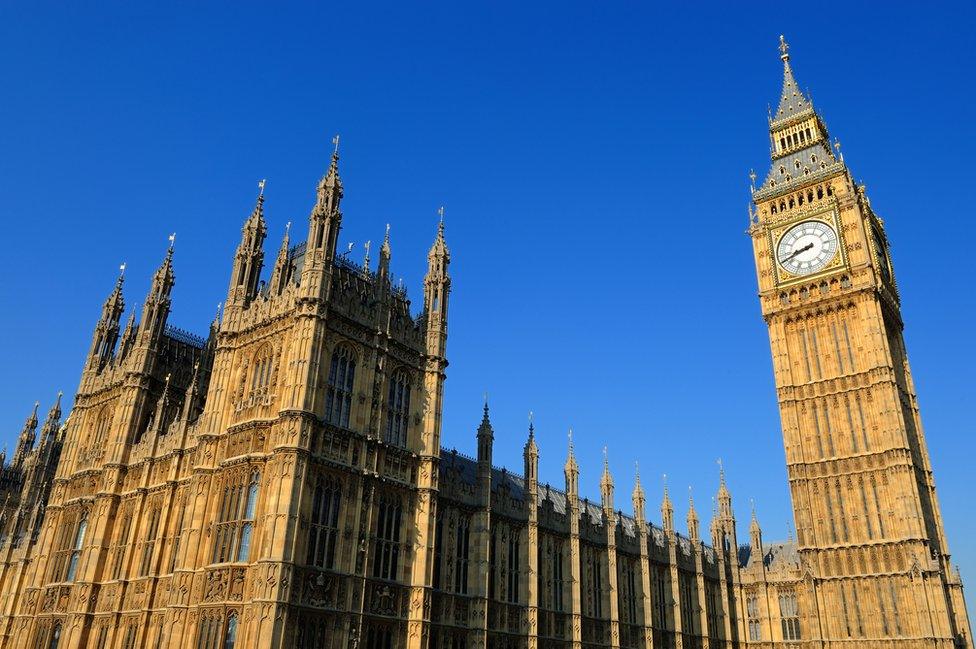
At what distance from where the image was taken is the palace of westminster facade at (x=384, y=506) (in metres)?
34.2

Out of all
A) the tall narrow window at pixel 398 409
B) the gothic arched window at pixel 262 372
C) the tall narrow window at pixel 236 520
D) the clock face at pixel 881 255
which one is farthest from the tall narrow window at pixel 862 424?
the tall narrow window at pixel 236 520

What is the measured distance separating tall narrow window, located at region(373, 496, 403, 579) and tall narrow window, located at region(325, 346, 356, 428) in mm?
4337

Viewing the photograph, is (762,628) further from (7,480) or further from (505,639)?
(7,480)

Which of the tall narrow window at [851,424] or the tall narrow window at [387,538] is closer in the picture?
the tall narrow window at [387,538]

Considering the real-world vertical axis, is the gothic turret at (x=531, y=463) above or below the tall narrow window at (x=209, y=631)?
above

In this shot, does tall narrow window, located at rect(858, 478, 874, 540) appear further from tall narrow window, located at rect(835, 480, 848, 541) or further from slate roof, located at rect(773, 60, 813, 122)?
slate roof, located at rect(773, 60, 813, 122)

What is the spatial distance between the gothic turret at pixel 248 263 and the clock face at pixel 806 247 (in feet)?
158

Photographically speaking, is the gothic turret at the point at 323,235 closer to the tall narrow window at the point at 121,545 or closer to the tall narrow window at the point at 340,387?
the tall narrow window at the point at 340,387

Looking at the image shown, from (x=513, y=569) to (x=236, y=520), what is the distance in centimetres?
1611

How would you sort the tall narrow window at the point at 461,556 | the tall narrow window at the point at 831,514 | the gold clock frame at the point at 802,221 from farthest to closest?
the gold clock frame at the point at 802,221 < the tall narrow window at the point at 831,514 < the tall narrow window at the point at 461,556

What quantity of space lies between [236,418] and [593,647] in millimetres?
25454

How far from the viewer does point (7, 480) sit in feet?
217

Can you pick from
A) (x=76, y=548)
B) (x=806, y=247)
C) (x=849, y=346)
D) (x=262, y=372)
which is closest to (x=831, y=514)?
(x=849, y=346)

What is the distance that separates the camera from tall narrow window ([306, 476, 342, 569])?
33.2 m
